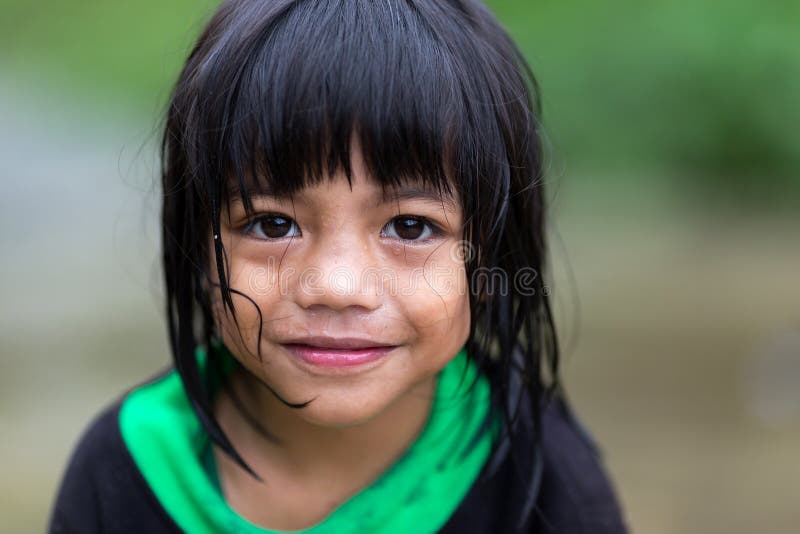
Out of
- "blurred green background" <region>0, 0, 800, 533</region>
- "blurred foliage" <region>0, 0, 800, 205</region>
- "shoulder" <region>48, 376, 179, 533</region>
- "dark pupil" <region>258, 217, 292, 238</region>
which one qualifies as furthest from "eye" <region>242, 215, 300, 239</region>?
"blurred foliage" <region>0, 0, 800, 205</region>

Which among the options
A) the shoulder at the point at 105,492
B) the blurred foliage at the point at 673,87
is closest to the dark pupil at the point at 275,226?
the shoulder at the point at 105,492

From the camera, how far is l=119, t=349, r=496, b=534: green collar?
47.1 inches

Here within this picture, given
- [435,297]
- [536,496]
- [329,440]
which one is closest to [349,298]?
[435,297]

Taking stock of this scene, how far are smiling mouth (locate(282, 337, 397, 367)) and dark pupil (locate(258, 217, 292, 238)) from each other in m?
0.12

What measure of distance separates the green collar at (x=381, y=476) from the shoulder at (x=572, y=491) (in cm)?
9

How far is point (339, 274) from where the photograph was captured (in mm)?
987

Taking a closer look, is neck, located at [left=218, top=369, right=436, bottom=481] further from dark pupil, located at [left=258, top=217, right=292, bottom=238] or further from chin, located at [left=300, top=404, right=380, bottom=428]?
dark pupil, located at [left=258, top=217, right=292, bottom=238]

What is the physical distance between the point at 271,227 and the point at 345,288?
13 centimetres

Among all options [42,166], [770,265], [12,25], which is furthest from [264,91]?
[12,25]

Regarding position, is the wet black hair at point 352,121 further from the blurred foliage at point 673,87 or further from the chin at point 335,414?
the blurred foliage at point 673,87

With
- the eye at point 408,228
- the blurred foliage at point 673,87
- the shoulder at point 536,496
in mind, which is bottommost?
the shoulder at point 536,496

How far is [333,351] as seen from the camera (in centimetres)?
105

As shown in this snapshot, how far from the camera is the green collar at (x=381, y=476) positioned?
3.92 feet

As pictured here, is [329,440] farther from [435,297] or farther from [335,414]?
[435,297]
